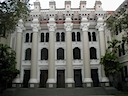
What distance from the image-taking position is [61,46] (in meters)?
29.1

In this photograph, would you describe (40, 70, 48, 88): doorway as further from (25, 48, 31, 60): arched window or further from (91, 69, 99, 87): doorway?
(91, 69, 99, 87): doorway

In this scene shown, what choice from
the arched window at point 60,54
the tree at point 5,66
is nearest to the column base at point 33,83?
the tree at point 5,66

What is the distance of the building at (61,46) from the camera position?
88.6 feet

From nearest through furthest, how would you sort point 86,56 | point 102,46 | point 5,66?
point 5,66 < point 86,56 < point 102,46

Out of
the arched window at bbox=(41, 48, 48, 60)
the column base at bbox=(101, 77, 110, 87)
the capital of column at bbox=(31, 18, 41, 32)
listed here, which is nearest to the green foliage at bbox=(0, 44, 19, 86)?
the arched window at bbox=(41, 48, 48, 60)

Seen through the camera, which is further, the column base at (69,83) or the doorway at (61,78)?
the doorway at (61,78)

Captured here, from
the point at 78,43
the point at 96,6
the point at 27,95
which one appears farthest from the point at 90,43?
the point at 27,95

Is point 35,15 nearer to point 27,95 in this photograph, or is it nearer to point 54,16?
point 54,16

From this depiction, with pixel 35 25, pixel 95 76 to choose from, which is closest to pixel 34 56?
pixel 35 25

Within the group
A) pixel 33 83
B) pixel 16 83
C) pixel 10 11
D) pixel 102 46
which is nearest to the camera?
pixel 10 11

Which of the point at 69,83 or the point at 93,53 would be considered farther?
the point at 93,53

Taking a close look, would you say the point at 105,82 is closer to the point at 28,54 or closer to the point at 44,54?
the point at 44,54

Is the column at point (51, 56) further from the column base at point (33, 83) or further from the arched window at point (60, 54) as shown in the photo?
the column base at point (33, 83)

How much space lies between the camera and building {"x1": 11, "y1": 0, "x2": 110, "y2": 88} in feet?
88.6
